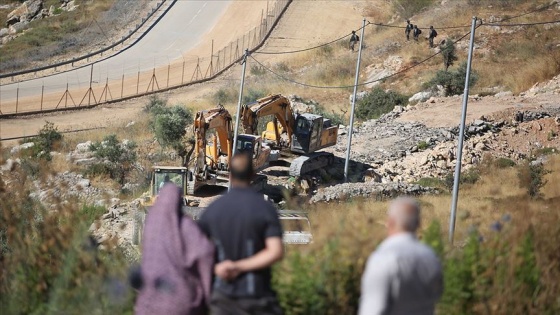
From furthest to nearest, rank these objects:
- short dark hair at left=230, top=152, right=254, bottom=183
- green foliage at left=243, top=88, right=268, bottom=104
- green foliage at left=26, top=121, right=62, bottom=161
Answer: green foliage at left=243, top=88, right=268, bottom=104 → green foliage at left=26, top=121, right=62, bottom=161 → short dark hair at left=230, top=152, right=254, bottom=183

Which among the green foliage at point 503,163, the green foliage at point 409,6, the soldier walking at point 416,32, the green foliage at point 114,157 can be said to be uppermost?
the green foliage at point 409,6

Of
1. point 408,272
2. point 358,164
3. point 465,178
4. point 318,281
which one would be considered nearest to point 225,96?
point 358,164

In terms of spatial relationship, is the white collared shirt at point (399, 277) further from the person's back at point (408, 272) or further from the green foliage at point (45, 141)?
the green foliage at point (45, 141)

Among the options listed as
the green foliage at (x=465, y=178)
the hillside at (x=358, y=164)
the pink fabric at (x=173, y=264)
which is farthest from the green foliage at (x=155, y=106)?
the pink fabric at (x=173, y=264)

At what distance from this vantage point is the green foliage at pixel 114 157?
37562 millimetres

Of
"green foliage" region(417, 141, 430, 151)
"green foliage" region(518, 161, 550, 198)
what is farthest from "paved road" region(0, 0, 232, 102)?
"green foliage" region(518, 161, 550, 198)

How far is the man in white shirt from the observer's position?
19.4 feet

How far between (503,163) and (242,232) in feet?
103

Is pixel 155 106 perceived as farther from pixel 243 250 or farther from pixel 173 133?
pixel 243 250

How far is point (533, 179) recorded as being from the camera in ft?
99.5

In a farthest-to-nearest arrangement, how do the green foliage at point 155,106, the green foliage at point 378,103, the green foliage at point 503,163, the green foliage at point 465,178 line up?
→ the green foliage at point 378,103, the green foliage at point 155,106, the green foliage at point 503,163, the green foliage at point 465,178

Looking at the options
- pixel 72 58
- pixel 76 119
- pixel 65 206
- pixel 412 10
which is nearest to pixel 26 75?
pixel 72 58

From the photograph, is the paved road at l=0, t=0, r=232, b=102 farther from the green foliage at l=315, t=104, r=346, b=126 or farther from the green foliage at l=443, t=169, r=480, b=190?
the green foliage at l=443, t=169, r=480, b=190

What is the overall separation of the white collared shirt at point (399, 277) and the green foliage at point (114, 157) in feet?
104
